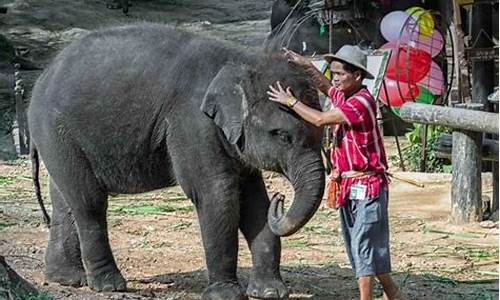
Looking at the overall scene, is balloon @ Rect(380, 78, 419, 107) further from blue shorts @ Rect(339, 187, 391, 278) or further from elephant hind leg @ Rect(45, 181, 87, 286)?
blue shorts @ Rect(339, 187, 391, 278)

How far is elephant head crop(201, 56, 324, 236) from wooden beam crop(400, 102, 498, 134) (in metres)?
2.44

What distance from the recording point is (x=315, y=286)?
287 inches

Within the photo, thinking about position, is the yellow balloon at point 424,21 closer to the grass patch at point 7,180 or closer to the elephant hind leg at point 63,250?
the grass patch at point 7,180

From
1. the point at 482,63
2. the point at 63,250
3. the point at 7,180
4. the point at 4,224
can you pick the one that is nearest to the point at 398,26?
the point at 482,63

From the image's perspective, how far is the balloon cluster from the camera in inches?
472

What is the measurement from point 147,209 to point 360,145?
4.78 metres

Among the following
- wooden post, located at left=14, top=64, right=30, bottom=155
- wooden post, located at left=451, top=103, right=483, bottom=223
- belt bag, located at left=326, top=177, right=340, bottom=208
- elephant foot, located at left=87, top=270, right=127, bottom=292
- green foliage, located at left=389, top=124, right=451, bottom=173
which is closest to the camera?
belt bag, located at left=326, top=177, right=340, bottom=208

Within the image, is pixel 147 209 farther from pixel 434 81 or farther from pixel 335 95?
pixel 335 95

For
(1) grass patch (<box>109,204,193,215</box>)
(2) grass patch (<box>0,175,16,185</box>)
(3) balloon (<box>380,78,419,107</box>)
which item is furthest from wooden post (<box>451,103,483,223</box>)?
(2) grass patch (<box>0,175,16,185</box>)

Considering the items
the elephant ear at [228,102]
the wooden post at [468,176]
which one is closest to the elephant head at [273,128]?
the elephant ear at [228,102]

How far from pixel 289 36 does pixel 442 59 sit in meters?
2.94

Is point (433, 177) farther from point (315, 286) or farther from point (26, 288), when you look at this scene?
point (26, 288)

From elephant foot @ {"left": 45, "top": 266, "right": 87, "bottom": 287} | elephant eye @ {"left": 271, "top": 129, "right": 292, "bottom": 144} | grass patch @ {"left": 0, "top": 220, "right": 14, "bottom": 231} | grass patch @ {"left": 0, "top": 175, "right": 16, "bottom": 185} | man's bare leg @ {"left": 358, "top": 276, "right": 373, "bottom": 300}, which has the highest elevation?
elephant eye @ {"left": 271, "top": 129, "right": 292, "bottom": 144}

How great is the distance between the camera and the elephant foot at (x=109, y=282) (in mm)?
7156
